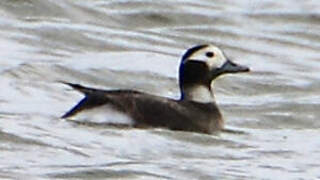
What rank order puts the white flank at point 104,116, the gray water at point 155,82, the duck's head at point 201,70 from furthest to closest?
the duck's head at point 201,70
the white flank at point 104,116
the gray water at point 155,82

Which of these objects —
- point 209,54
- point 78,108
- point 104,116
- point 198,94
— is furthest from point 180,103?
point 78,108

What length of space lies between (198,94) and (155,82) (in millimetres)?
1912

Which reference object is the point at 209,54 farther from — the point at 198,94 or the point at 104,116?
the point at 104,116

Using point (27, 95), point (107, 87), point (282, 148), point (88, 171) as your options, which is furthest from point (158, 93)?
point (88, 171)

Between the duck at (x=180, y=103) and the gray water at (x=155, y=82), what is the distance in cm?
10

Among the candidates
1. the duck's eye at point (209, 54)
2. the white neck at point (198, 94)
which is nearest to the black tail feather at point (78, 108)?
the white neck at point (198, 94)

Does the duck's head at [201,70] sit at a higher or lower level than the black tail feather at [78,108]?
higher

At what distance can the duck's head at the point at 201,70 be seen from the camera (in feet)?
46.8

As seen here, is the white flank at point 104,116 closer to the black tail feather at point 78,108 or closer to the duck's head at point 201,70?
the black tail feather at point 78,108

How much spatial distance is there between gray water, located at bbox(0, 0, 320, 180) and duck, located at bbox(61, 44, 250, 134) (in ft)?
0.34

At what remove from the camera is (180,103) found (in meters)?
14.0

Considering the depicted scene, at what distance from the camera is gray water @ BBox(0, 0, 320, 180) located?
41.1 feet

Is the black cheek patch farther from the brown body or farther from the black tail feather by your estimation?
the black tail feather

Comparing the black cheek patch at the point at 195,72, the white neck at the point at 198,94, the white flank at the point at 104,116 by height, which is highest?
the black cheek patch at the point at 195,72
